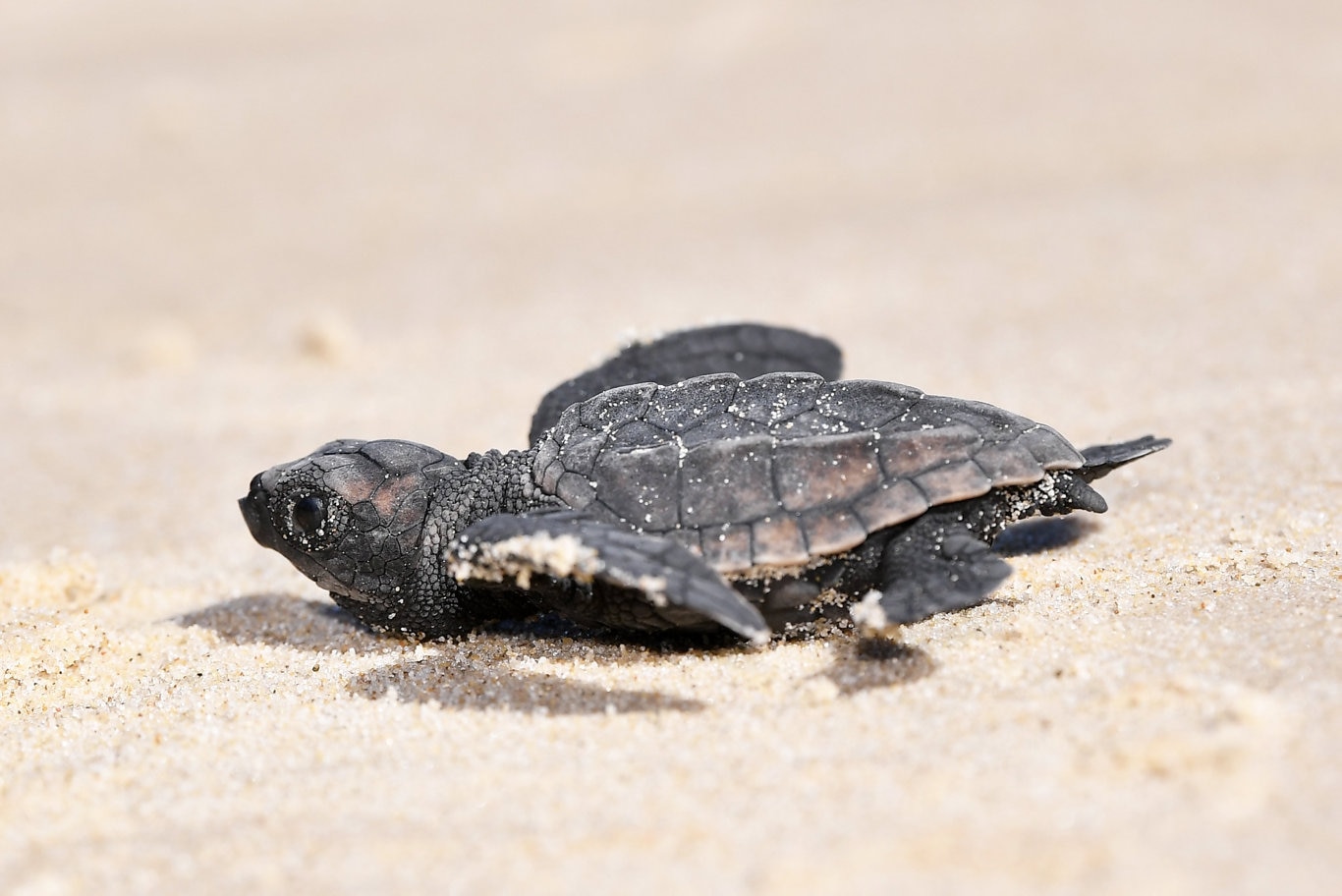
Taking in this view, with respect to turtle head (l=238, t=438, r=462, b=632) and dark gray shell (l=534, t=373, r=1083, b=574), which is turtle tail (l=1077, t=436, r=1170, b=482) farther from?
turtle head (l=238, t=438, r=462, b=632)

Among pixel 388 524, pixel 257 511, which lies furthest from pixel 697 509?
pixel 257 511

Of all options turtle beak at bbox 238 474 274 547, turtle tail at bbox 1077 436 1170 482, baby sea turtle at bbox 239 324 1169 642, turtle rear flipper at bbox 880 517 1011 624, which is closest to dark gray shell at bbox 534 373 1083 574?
baby sea turtle at bbox 239 324 1169 642

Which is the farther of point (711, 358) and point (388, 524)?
point (711, 358)

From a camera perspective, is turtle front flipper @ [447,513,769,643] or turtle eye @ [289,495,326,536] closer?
turtle front flipper @ [447,513,769,643]

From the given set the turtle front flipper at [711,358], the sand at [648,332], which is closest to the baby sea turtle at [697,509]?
the sand at [648,332]

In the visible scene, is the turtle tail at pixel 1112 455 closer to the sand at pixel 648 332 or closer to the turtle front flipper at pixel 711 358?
the sand at pixel 648 332

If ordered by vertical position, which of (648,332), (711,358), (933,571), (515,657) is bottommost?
(515,657)

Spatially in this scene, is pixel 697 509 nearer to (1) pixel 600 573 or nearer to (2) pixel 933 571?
(1) pixel 600 573
